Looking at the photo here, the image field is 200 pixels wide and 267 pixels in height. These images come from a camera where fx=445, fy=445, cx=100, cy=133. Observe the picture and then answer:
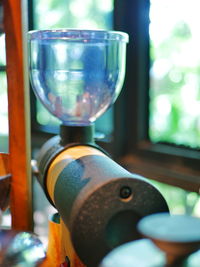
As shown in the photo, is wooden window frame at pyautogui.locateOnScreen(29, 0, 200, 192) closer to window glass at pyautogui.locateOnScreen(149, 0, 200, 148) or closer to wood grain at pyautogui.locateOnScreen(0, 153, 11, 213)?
window glass at pyautogui.locateOnScreen(149, 0, 200, 148)

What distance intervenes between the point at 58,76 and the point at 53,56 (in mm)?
51

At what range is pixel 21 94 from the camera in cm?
93

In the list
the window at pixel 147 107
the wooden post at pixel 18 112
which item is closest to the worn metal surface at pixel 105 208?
the wooden post at pixel 18 112

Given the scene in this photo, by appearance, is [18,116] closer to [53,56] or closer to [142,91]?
[53,56]

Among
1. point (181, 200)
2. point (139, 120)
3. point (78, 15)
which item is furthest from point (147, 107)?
point (78, 15)

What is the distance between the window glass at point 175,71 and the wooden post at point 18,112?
677 mm

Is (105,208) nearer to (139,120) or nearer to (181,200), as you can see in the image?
(181,200)

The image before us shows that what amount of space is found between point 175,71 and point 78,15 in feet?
1.63

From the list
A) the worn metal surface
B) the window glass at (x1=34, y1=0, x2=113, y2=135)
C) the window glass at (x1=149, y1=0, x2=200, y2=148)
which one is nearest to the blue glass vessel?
the worn metal surface

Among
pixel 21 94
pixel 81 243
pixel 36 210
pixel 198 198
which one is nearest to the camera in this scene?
pixel 81 243

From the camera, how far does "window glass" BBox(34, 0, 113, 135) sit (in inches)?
65.7

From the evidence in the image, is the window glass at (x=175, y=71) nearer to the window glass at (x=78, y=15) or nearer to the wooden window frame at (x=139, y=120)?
the wooden window frame at (x=139, y=120)

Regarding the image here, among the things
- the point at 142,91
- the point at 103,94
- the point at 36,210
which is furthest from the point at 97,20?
the point at 36,210

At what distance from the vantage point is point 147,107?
1625mm
